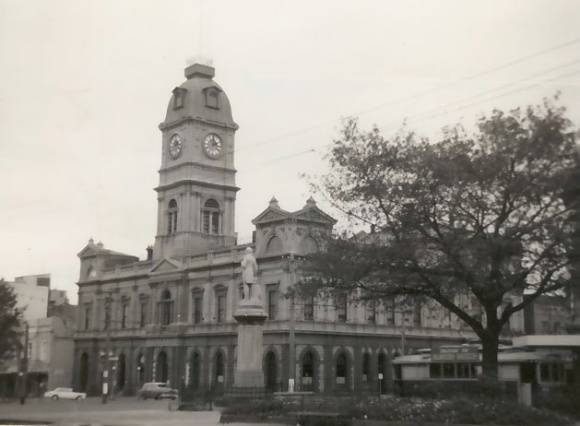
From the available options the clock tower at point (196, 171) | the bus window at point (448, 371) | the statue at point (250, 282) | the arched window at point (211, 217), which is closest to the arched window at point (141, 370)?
the clock tower at point (196, 171)

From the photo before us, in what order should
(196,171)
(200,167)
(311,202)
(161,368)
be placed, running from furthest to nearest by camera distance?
1. (200,167)
2. (196,171)
3. (161,368)
4. (311,202)

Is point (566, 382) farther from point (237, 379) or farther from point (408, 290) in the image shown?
point (237, 379)

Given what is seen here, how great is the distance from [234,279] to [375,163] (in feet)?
128

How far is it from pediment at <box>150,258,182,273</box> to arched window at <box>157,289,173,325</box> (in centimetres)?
202

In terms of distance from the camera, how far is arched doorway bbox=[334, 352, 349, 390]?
64812 millimetres

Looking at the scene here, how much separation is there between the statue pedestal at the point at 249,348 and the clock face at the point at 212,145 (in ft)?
129

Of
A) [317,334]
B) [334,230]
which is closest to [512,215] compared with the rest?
[334,230]

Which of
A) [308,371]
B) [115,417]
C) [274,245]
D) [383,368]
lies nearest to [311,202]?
[274,245]

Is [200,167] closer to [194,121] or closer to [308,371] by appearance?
[194,121]

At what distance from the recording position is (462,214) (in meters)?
28.7

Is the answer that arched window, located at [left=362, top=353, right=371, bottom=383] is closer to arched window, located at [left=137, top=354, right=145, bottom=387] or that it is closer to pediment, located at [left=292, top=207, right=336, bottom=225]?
pediment, located at [left=292, top=207, right=336, bottom=225]

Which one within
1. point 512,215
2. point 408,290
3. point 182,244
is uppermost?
point 182,244

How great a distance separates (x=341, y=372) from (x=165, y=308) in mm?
18677

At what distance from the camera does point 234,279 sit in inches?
2670
